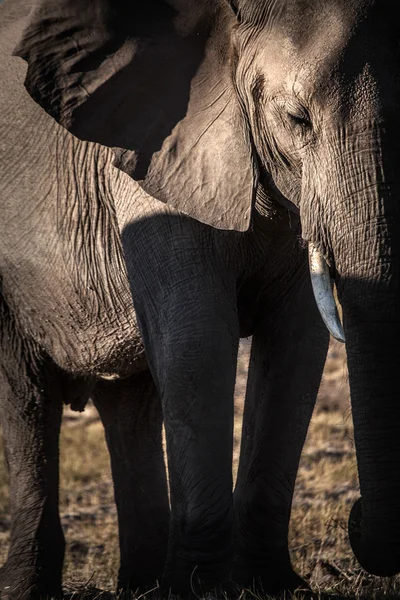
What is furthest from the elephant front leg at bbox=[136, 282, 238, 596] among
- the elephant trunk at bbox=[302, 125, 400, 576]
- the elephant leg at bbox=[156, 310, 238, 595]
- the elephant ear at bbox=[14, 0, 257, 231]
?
the elephant trunk at bbox=[302, 125, 400, 576]

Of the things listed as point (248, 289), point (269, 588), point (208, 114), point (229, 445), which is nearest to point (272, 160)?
point (208, 114)

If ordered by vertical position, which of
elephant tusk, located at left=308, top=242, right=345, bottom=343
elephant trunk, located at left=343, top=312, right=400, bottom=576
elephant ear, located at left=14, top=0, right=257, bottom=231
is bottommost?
elephant trunk, located at left=343, top=312, right=400, bottom=576

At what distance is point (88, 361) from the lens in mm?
4719

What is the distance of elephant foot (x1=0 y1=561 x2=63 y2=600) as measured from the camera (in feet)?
15.6

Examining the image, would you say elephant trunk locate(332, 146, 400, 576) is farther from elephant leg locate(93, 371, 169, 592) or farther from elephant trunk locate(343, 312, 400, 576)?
elephant leg locate(93, 371, 169, 592)

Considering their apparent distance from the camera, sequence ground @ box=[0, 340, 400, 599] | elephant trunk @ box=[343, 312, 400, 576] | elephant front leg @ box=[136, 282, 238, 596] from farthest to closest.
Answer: ground @ box=[0, 340, 400, 599] → elephant front leg @ box=[136, 282, 238, 596] → elephant trunk @ box=[343, 312, 400, 576]

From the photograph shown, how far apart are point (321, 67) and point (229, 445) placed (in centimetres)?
124

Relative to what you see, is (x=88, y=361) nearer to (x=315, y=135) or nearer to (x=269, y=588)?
(x=269, y=588)

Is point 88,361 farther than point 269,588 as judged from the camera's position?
Yes

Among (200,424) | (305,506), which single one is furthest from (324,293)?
(305,506)

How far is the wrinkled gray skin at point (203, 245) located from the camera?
3.31 meters

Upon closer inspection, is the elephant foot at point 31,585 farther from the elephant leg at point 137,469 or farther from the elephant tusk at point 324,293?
the elephant tusk at point 324,293

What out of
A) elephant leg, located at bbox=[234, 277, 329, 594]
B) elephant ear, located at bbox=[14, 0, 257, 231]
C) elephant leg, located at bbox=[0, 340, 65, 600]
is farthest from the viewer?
elephant leg, located at bbox=[0, 340, 65, 600]

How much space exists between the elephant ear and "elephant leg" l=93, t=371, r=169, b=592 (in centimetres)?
152
